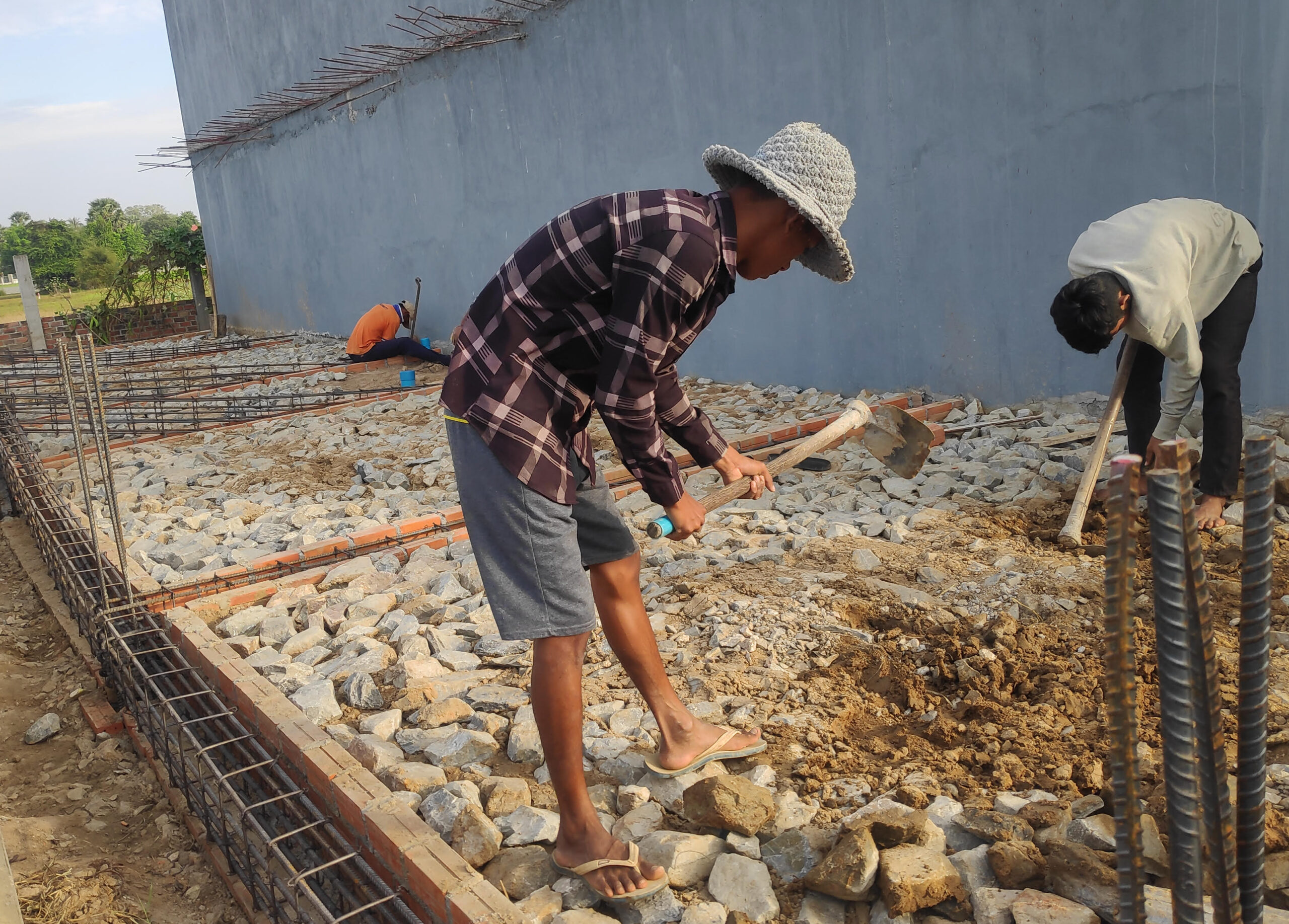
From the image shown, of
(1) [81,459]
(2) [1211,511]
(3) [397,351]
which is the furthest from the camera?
(3) [397,351]

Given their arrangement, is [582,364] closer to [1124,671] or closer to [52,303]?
[1124,671]

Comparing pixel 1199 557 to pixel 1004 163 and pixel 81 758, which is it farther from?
pixel 1004 163

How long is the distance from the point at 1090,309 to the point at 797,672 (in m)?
1.54

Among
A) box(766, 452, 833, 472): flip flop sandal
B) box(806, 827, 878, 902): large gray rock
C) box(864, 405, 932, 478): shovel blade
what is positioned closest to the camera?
box(806, 827, 878, 902): large gray rock

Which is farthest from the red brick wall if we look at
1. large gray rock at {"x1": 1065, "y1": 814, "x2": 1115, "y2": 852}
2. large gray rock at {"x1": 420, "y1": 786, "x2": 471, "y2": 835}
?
large gray rock at {"x1": 1065, "y1": 814, "x2": 1115, "y2": 852}

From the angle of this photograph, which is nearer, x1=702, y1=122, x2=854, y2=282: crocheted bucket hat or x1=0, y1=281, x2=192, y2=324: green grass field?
x1=702, y1=122, x2=854, y2=282: crocheted bucket hat

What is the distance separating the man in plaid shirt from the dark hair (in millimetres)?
1543

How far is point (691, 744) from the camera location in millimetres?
2416

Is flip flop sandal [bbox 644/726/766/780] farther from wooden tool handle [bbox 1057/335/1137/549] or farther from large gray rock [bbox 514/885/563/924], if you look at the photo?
wooden tool handle [bbox 1057/335/1137/549]

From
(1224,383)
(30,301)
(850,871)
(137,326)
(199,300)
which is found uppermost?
(30,301)

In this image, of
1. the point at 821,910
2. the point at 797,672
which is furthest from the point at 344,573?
the point at 821,910

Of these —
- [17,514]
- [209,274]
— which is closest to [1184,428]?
[17,514]

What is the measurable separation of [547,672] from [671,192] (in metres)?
0.97

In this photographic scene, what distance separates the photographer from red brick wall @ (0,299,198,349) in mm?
17500
